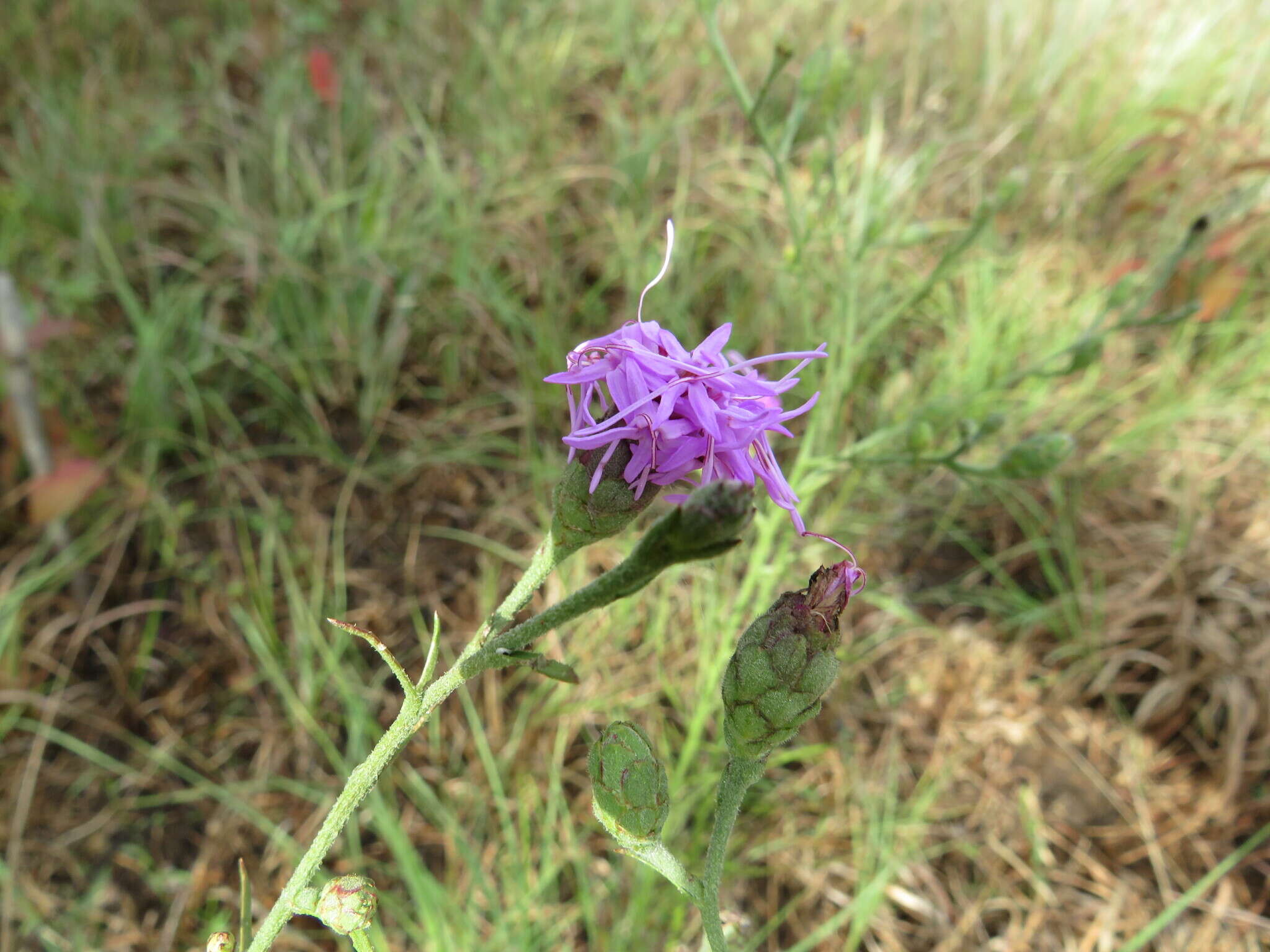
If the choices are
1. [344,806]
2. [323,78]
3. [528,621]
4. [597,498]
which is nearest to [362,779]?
[344,806]

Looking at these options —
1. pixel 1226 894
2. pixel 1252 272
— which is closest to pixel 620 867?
pixel 1226 894

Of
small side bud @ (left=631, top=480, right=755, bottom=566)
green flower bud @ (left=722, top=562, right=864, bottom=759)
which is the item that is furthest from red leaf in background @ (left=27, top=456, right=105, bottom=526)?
small side bud @ (left=631, top=480, right=755, bottom=566)

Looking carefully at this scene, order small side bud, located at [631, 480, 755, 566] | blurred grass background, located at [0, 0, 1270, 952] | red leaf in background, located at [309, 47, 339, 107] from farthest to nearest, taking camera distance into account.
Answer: red leaf in background, located at [309, 47, 339, 107] < blurred grass background, located at [0, 0, 1270, 952] < small side bud, located at [631, 480, 755, 566]

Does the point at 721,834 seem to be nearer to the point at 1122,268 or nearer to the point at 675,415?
the point at 675,415

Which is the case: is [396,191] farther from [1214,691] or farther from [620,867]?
[1214,691]

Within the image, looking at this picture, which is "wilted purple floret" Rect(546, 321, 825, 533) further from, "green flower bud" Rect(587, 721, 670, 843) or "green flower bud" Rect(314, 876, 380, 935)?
"green flower bud" Rect(314, 876, 380, 935)

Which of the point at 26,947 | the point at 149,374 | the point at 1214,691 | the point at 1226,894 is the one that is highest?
the point at 149,374

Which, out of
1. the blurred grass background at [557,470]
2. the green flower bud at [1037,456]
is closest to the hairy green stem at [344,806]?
the blurred grass background at [557,470]
